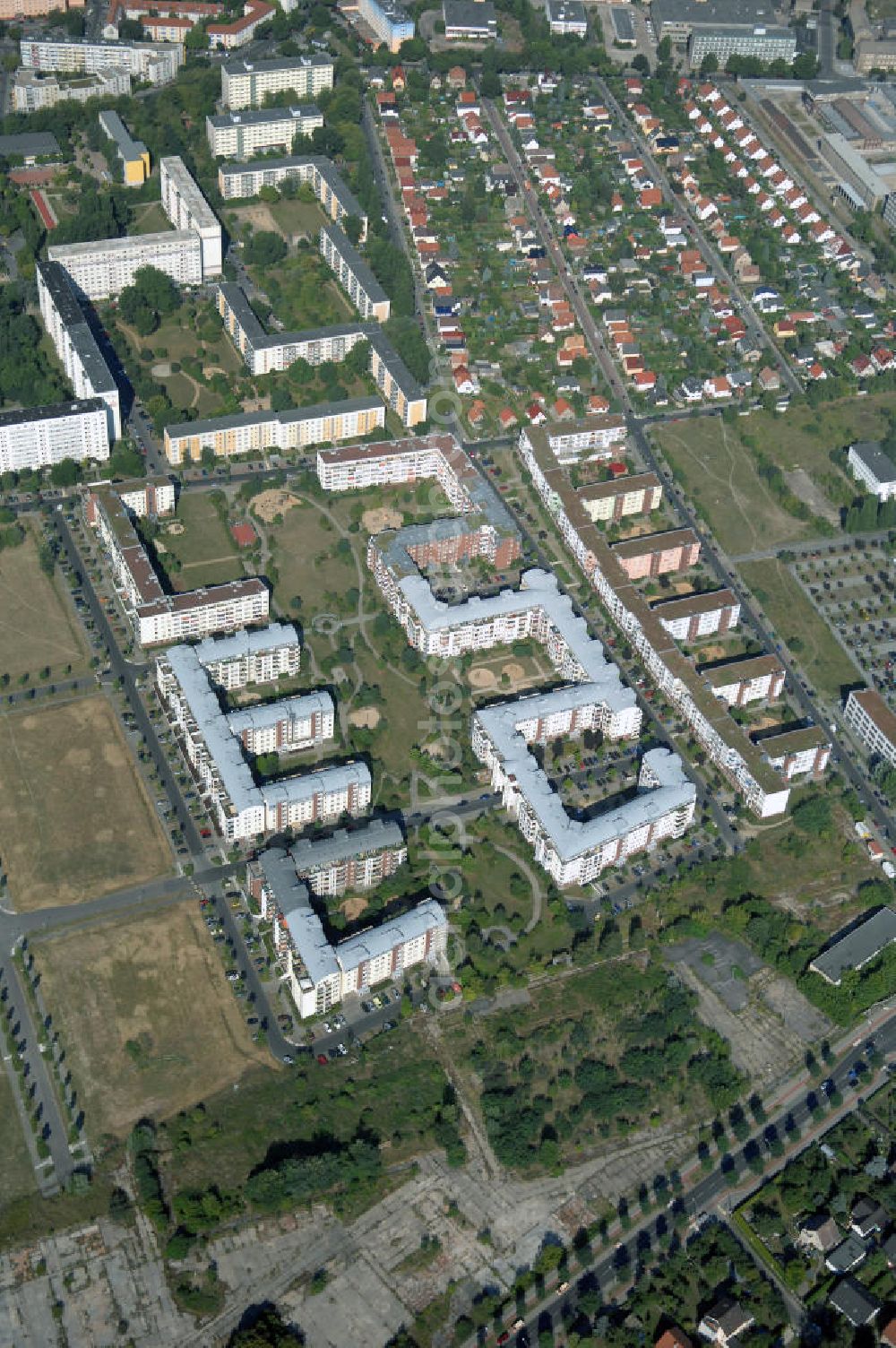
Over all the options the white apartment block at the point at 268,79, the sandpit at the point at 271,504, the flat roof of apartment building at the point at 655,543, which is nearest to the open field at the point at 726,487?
the flat roof of apartment building at the point at 655,543

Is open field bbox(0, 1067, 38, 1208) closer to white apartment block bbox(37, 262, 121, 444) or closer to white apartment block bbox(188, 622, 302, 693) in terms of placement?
white apartment block bbox(188, 622, 302, 693)

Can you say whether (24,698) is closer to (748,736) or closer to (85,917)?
(85,917)

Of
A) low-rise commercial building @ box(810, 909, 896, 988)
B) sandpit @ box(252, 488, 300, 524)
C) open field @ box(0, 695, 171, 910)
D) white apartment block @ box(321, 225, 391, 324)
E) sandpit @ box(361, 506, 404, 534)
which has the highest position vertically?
white apartment block @ box(321, 225, 391, 324)

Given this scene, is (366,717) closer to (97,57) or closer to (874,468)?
(874,468)

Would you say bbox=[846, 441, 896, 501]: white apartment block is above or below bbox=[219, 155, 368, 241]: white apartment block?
below

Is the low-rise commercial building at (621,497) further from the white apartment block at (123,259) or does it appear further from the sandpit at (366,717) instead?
the white apartment block at (123,259)

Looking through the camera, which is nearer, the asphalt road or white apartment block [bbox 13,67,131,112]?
the asphalt road

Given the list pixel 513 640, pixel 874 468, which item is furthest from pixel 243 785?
pixel 874 468

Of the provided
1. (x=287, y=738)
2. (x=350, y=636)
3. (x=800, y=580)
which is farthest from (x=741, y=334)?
(x=287, y=738)

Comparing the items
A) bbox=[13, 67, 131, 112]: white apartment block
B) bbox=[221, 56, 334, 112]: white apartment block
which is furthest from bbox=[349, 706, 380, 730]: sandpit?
bbox=[13, 67, 131, 112]: white apartment block
